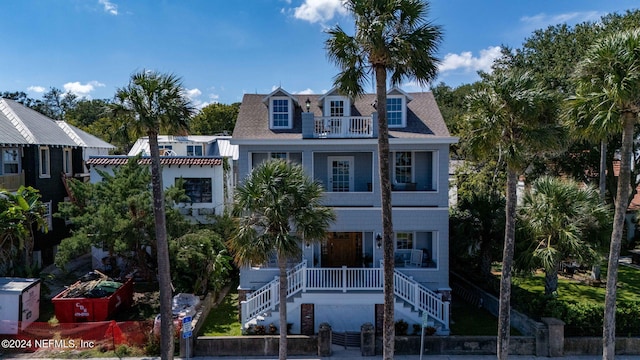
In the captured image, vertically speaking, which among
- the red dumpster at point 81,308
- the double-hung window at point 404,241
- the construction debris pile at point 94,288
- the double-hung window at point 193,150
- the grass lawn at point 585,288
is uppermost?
the double-hung window at point 193,150

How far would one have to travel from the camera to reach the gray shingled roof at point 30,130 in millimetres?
22278

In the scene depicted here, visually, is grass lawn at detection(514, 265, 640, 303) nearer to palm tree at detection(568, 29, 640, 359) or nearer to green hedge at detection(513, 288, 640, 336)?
green hedge at detection(513, 288, 640, 336)

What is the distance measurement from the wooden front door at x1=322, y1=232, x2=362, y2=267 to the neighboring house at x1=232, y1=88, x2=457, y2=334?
49 millimetres

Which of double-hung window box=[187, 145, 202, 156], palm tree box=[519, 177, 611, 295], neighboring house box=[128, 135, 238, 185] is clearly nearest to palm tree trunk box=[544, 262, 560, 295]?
palm tree box=[519, 177, 611, 295]

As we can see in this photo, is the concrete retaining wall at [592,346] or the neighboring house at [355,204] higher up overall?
the neighboring house at [355,204]

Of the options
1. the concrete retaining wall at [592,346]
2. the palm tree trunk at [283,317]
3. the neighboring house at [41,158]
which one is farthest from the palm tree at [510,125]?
the neighboring house at [41,158]

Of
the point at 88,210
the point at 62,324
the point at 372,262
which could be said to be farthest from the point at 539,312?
the point at 88,210

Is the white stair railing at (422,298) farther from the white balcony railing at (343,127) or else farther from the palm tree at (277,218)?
the white balcony railing at (343,127)

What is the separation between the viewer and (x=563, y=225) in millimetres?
15039

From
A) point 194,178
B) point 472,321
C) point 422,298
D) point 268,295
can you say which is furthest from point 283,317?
point 194,178

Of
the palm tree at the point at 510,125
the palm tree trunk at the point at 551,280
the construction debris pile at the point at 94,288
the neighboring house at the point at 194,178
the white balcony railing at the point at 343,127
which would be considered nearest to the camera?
the palm tree at the point at 510,125

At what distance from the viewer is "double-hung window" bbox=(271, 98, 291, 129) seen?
19234 millimetres

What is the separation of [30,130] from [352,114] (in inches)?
772

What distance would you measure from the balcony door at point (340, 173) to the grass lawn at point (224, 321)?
7366mm
